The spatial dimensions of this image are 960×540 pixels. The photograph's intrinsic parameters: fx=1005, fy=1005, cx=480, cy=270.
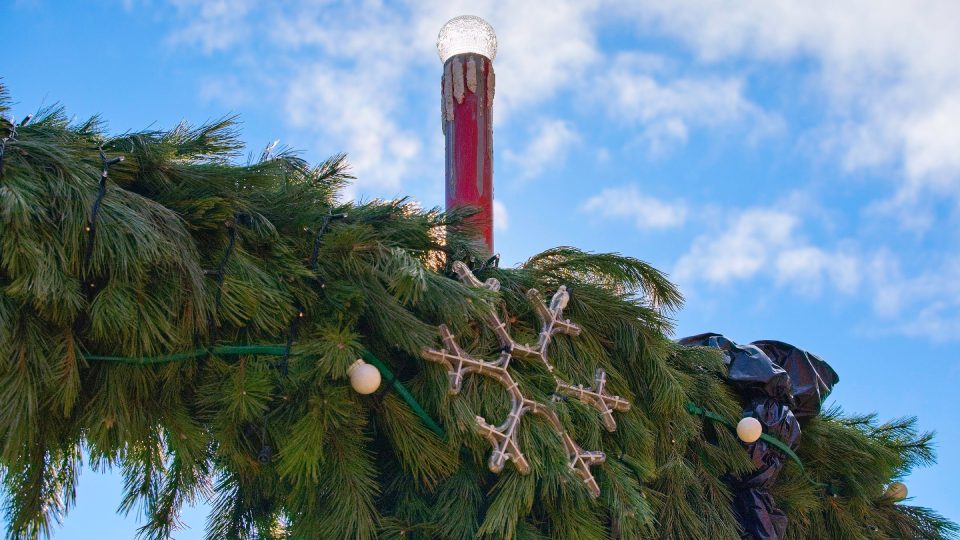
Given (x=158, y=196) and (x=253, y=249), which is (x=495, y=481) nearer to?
(x=253, y=249)

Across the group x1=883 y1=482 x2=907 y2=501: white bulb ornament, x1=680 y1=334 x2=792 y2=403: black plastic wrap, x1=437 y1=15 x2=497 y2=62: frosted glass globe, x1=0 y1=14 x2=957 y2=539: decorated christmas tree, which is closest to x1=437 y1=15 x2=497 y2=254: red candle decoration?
x1=437 y1=15 x2=497 y2=62: frosted glass globe

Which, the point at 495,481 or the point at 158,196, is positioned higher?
the point at 158,196

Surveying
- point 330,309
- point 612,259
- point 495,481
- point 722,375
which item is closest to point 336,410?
point 330,309

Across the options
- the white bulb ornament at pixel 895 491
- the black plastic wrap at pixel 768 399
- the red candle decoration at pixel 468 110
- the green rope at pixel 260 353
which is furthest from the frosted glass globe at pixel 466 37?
the white bulb ornament at pixel 895 491

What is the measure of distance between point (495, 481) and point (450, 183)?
0.54 meters

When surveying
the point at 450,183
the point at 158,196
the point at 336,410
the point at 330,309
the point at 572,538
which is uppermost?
the point at 450,183

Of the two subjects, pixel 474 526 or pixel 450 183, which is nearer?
pixel 474 526

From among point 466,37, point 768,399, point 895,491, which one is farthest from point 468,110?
point 895,491

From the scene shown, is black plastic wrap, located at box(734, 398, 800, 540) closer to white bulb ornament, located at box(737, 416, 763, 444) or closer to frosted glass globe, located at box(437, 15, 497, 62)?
white bulb ornament, located at box(737, 416, 763, 444)

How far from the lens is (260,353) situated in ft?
3.47

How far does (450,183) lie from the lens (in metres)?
1.54

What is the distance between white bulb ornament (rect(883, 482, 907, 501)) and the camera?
1.70 m

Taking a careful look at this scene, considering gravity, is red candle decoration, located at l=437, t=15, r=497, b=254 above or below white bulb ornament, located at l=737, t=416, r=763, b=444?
above

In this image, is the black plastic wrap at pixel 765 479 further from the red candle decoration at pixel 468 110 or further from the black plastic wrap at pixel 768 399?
the red candle decoration at pixel 468 110
